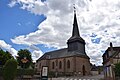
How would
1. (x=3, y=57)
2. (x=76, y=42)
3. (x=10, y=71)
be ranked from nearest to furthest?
(x=10, y=71) → (x=3, y=57) → (x=76, y=42)

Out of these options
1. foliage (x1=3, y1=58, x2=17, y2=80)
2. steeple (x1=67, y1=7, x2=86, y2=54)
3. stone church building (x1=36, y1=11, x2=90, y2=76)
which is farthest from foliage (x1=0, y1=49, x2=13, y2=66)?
foliage (x1=3, y1=58, x2=17, y2=80)

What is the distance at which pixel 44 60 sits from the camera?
5962 cm

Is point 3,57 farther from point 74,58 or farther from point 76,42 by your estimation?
point 76,42

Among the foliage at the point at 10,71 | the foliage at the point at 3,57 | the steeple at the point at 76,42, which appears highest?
the steeple at the point at 76,42

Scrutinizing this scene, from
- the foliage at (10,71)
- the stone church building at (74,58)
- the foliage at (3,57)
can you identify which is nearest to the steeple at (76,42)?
the stone church building at (74,58)

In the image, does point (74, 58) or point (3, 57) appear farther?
point (74, 58)

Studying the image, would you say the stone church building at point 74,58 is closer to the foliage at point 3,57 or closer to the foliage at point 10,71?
the foliage at point 3,57

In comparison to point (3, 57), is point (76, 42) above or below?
above

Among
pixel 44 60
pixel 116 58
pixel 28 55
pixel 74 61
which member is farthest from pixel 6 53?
pixel 116 58

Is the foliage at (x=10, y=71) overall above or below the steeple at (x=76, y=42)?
below

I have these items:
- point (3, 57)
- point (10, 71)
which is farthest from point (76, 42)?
point (10, 71)

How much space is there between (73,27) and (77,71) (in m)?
14.5

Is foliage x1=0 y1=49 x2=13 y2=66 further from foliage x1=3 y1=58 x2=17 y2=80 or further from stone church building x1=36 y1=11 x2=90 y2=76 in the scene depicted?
foliage x1=3 y1=58 x2=17 y2=80

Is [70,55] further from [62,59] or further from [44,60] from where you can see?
[44,60]
